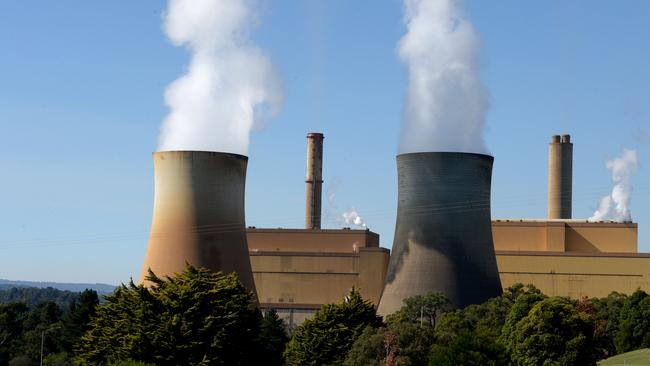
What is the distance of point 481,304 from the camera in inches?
1953

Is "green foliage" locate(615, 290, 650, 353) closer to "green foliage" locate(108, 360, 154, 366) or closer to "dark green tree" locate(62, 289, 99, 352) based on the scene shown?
"dark green tree" locate(62, 289, 99, 352)

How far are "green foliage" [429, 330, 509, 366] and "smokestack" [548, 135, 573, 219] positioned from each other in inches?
1559

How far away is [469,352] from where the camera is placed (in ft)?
105

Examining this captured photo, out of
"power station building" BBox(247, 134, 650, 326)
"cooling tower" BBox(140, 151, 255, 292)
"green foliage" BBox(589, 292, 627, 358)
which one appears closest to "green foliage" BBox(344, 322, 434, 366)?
"cooling tower" BBox(140, 151, 255, 292)

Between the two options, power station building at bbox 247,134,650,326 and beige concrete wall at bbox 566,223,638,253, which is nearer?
power station building at bbox 247,134,650,326

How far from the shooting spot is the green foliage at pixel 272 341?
1389 inches

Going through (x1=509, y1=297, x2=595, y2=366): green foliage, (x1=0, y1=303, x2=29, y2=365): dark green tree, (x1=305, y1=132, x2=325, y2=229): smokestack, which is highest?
(x1=305, y1=132, x2=325, y2=229): smokestack

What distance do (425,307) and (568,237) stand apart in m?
21.4

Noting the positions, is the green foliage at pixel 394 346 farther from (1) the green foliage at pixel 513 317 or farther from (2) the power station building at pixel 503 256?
(2) the power station building at pixel 503 256

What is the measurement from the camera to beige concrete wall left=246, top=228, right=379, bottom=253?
69.6 meters

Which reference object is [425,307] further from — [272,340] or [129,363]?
[129,363]

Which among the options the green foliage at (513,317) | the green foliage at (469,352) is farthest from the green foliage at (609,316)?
the green foliage at (469,352)

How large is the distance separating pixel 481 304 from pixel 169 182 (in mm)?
15064

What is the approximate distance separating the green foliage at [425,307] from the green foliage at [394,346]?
14354 millimetres
